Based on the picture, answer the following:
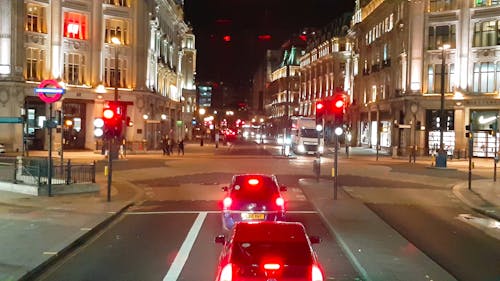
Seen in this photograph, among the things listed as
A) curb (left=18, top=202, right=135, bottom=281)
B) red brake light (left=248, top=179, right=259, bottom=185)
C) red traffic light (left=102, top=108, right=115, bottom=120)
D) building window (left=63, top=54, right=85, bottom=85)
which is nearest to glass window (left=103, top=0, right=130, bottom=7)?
building window (left=63, top=54, right=85, bottom=85)

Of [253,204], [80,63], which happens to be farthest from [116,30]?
[253,204]

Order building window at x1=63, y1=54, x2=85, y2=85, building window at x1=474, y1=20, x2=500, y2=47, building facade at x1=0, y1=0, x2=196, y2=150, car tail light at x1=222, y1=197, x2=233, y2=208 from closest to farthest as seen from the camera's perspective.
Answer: car tail light at x1=222, y1=197, x2=233, y2=208, building facade at x1=0, y1=0, x2=196, y2=150, building window at x1=63, y1=54, x2=85, y2=85, building window at x1=474, y1=20, x2=500, y2=47

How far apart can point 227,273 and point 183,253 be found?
567 centimetres

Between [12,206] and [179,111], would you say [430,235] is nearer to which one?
[12,206]

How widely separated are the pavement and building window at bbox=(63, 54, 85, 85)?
31.5m

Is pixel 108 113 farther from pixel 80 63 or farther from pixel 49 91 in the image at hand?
pixel 80 63

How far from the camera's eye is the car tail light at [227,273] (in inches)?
265

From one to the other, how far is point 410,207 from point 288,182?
8.76m

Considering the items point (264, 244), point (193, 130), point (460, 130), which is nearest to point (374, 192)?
point (264, 244)

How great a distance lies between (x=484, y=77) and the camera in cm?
5675

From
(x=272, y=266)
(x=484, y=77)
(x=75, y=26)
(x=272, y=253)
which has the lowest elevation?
(x=272, y=266)

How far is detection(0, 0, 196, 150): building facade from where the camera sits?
1948 inches

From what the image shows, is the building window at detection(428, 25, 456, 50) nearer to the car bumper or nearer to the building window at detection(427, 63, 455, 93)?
the building window at detection(427, 63, 455, 93)

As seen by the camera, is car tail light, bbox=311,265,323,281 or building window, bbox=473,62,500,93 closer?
car tail light, bbox=311,265,323,281
